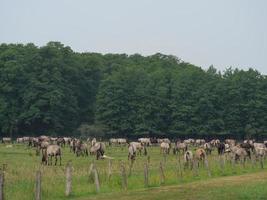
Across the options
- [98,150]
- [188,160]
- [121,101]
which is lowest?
[188,160]

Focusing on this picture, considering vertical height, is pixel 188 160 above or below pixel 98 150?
below

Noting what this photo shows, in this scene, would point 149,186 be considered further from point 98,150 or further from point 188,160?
point 98,150

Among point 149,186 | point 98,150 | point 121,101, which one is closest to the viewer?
point 149,186

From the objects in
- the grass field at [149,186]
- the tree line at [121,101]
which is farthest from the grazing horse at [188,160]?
the tree line at [121,101]

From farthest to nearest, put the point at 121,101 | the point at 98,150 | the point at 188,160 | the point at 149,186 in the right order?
the point at 121,101, the point at 98,150, the point at 188,160, the point at 149,186

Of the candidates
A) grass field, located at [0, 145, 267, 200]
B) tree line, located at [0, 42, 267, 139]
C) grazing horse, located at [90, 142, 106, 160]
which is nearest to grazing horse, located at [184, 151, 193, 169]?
grass field, located at [0, 145, 267, 200]

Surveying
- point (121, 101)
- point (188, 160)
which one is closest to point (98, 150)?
point (188, 160)

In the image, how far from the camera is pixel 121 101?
116 meters

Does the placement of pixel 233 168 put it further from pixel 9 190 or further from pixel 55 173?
pixel 9 190

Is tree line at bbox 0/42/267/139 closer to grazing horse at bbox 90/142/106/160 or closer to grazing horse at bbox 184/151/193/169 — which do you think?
grazing horse at bbox 90/142/106/160

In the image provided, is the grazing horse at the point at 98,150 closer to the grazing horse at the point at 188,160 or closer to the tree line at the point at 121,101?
the grazing horse at the point at 188,160

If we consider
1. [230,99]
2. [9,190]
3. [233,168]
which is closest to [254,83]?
[230,99]

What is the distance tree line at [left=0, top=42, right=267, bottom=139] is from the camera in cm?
11006

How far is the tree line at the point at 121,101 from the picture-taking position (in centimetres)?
11006
